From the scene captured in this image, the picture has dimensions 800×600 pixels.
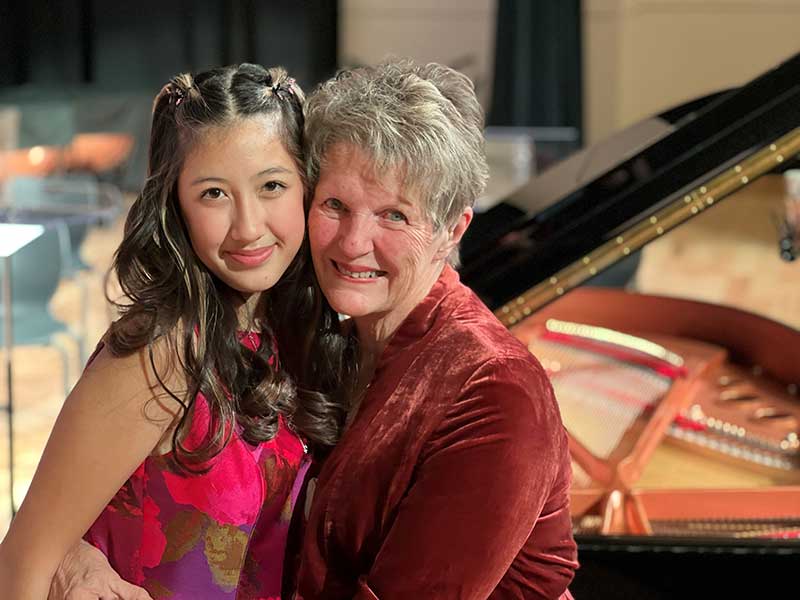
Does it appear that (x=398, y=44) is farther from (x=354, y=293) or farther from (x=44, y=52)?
(x=354, y=293)

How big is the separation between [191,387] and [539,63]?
33.2 feet

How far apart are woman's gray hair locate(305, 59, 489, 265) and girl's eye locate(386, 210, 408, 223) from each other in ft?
0.11

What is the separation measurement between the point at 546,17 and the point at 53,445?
1020cm

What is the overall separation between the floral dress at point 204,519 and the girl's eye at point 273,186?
25cm

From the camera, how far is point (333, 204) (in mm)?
1698

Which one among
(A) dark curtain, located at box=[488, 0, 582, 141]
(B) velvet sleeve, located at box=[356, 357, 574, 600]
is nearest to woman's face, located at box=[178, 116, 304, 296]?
(B) velvet sleeve, located at box=[356, 357, 574, 600]

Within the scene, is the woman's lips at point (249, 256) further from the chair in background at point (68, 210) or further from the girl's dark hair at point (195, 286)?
the chair in background at point (68, 210)

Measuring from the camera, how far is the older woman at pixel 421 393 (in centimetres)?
154

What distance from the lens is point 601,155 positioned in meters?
2.79

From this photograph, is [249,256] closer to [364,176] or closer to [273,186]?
[273,186]

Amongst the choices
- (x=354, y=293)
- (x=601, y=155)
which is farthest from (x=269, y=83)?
(x=601, y=155)

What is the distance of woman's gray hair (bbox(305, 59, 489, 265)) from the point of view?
1.62 m

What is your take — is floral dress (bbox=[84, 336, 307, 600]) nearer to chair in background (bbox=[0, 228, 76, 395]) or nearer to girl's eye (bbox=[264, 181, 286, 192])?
girl's eye (bbox=[264, 181, 286, 192])

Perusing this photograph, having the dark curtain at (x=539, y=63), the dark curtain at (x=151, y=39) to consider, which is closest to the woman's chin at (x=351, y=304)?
the dark curtain at (x=539, y=63)
